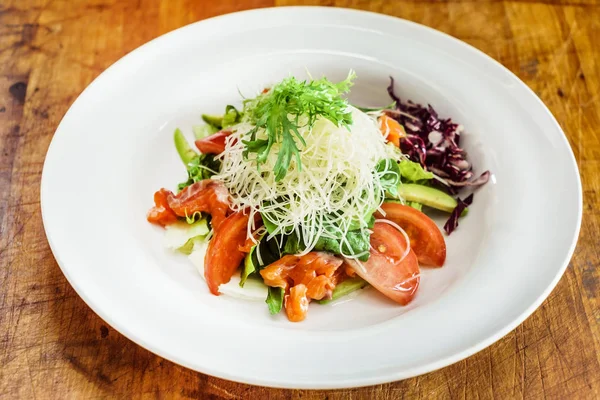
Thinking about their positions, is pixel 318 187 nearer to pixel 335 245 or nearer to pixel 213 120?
pixel 335 245

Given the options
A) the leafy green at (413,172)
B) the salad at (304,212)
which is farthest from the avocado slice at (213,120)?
the leafy green at (413,172)

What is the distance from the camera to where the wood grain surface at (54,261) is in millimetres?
2342

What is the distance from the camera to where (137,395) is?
229cm

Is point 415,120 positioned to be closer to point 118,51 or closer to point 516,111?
point 516,111

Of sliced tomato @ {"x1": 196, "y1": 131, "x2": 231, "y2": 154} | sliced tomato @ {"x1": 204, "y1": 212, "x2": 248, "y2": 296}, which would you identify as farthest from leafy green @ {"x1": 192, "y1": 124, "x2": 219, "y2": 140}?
sliced tomato @ {"x1": 204, "y1": 212, "x2": 248, "y2": 296}

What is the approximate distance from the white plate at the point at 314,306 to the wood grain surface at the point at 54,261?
0.27 m

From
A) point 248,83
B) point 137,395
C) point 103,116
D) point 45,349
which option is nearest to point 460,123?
point 248,83

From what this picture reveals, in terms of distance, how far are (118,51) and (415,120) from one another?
2.10 meters

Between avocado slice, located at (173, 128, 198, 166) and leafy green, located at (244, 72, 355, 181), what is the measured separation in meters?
0.61

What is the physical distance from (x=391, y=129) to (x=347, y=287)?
103 centimetres

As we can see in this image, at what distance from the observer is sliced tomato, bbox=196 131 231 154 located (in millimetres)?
3144

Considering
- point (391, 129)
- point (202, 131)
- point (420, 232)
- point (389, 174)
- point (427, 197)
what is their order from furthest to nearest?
1. point (202, 131)
2. point (391, 129)
3. point (427, 197)
4. point (389, 174)
5. point (420, 232)

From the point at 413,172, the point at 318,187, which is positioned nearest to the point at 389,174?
the point at 413,172

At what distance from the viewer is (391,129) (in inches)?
128
